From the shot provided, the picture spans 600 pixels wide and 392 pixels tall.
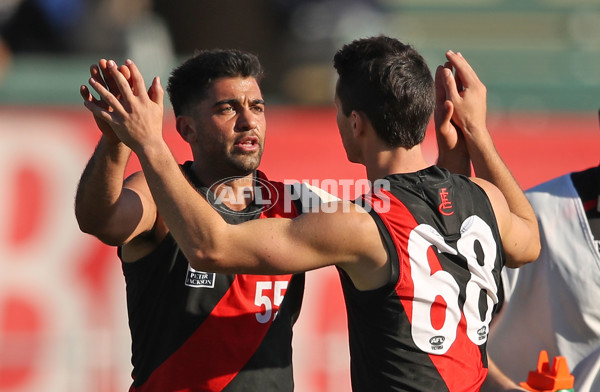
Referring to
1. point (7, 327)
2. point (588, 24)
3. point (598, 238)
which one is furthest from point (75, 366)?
point (588, 24)

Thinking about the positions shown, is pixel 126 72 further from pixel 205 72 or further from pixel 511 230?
pixel 511 230

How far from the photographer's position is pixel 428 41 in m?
9.88

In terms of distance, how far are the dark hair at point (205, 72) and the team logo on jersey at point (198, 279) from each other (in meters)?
0.85

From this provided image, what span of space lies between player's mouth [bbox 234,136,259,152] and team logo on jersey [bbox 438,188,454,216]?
3.28 feet

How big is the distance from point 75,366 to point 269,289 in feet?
10.9

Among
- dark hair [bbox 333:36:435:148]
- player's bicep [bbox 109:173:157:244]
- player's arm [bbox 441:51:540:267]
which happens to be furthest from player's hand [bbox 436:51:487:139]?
player's bicep [bbox 109:173:157:244]

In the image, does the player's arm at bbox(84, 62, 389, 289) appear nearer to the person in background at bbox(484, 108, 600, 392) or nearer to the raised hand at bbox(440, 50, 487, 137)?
the raised hand at bbox(440, 50, 487, 137)

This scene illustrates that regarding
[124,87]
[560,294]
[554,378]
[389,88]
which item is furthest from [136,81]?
[560,294]

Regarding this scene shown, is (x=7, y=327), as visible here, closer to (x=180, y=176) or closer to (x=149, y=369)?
(x=149, y=369)

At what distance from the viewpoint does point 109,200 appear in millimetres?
3297

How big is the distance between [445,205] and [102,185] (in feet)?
4.22

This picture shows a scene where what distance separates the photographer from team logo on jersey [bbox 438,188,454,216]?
10.1 feet

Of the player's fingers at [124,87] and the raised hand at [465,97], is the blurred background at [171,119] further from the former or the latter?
the player's fingers at [124,87]

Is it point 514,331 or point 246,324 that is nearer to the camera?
point 246,324
